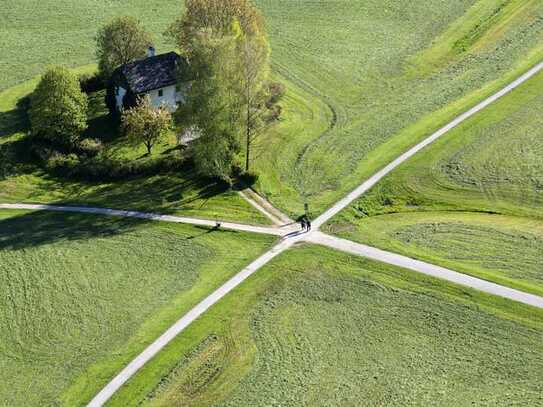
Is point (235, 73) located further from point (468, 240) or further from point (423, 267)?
point (468, 240)

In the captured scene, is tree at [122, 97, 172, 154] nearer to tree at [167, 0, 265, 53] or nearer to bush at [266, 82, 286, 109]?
tree at [167, 0, 265, 53]

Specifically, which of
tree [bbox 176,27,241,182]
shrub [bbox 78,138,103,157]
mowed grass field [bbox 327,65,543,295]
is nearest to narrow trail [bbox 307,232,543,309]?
mowed grass field [bbox 327,65,543,295]

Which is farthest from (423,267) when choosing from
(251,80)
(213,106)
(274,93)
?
(274,93)

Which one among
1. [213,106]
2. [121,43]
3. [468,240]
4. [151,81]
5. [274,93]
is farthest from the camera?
[121,43]

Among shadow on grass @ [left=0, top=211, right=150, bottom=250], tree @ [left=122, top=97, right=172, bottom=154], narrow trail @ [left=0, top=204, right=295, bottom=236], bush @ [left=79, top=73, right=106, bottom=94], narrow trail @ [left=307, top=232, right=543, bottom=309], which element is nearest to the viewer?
narrow trail @ [left=307, top=232, right=543, bottom=309]

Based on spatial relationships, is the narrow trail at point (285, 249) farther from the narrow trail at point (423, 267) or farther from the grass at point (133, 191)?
the grass at point (133, 191)

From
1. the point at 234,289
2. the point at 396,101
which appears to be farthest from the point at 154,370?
the point at 396,101
